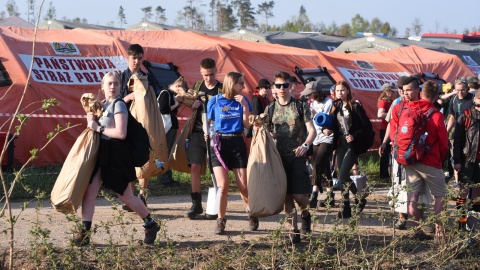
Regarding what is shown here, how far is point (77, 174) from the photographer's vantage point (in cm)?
735

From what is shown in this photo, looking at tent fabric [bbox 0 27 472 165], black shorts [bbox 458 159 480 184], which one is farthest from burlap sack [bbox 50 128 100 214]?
tent fabric [bbox 0 27 472 165]

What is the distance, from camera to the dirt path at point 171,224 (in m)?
7.99

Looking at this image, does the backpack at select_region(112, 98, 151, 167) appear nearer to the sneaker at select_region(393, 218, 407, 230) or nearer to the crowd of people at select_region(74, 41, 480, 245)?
the crowd of people at select_region(74, 41, 480, 245)

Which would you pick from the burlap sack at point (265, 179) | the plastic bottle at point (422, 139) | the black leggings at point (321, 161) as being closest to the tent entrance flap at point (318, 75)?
the black leggings at point (321, 161)

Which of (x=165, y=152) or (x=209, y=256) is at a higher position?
(x=165, y=152)

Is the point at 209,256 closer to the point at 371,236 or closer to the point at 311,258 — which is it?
the point at 311,258

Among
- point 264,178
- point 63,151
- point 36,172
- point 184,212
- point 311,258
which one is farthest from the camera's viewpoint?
point 63,151

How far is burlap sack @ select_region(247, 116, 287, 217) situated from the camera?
26.9 ft

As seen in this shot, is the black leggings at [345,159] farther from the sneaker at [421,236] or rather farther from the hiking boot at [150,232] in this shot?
the hiking boot at [150,232]

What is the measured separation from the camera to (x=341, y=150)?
1028 cm

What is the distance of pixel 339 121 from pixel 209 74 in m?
1.81

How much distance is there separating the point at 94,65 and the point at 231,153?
6446 millimetres

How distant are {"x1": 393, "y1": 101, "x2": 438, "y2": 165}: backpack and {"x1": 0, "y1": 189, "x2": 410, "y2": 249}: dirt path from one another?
0.57 metres

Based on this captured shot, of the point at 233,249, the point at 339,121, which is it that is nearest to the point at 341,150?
the point at 339,121
